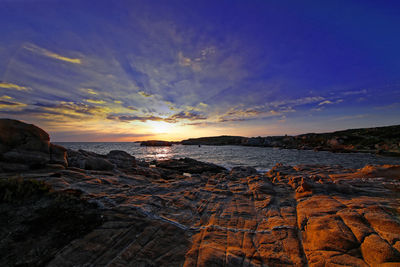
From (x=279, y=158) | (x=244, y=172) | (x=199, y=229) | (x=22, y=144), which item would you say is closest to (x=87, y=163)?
(x=22, y=144)

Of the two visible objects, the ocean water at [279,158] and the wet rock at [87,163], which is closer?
the wet rock at [87,163]

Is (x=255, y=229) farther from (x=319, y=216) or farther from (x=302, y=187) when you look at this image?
(x=302, y=187)

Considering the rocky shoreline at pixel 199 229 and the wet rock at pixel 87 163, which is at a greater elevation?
the wet rock at pixel 87 163

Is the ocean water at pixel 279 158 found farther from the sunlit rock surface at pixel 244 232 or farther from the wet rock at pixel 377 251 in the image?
the wet rock at pixel 377 251

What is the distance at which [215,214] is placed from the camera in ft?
24.0

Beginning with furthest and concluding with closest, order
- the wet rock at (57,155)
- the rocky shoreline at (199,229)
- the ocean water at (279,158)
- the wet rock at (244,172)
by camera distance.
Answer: the ocean water at (279,158) < the wet rock at (244,172) < the wet rock at (57,155) < the rocky shoreline at (199,229)

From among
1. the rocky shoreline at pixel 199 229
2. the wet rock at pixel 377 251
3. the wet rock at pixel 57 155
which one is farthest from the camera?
the wet rock at pixel 57 155

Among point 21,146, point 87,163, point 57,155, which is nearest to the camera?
point 21,146

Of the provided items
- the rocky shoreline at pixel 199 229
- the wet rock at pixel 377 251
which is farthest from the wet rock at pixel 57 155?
the wet rock at pixel 377 251

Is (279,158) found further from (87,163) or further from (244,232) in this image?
(87,163)

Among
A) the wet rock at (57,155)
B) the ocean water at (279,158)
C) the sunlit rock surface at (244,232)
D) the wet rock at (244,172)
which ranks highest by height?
the wet rock at (57,155)

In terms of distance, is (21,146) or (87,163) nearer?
(21,146)

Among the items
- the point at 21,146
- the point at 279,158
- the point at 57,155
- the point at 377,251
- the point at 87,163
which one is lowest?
the point at 279,158

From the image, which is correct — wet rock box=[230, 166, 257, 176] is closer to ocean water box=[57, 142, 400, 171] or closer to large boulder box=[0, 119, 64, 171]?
ocean water box=[57, 142, 400, 171]
